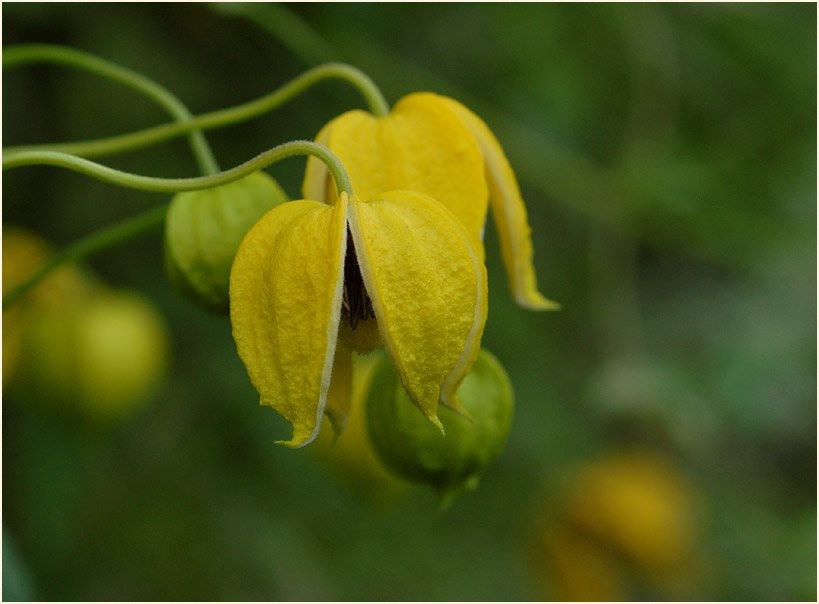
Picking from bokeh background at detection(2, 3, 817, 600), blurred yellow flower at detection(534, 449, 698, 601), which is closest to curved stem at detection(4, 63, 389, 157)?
bokeh background at detection(2, 3, 817, 600)

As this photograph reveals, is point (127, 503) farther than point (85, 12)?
Yes

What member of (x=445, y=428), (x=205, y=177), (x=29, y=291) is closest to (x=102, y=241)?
(x=205, y=177)

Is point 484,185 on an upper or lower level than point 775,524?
upper

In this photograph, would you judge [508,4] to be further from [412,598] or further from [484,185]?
[412,598]

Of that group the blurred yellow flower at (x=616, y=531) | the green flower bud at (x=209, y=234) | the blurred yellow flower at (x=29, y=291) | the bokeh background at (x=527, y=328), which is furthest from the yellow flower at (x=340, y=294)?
the blurred yellow flower at (x=616, y=531)

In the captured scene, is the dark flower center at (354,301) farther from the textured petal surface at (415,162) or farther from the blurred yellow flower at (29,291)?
the blurred yellow flower at (29,291)

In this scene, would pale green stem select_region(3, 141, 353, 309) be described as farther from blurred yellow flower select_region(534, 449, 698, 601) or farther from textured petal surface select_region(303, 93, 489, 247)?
blurred yellow flower select_region(534, 449, 698, 601)

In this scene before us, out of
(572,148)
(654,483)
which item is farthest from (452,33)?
(654,483)
